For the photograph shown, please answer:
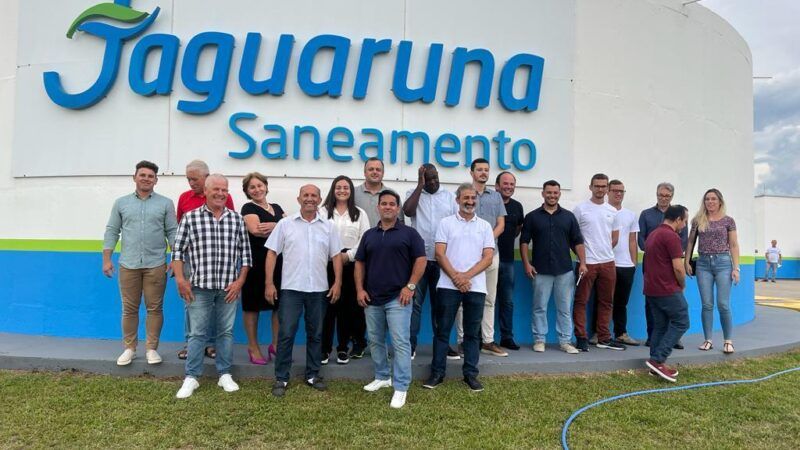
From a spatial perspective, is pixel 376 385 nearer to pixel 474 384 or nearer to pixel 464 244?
pixel 474 384

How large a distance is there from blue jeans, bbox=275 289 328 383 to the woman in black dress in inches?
16.6

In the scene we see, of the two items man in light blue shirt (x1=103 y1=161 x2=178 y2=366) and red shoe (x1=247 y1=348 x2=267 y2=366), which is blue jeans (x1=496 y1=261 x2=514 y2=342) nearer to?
red shoe (x1=247 y1=348 x2=267 y2=366)

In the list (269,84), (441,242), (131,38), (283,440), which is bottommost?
(283,440)

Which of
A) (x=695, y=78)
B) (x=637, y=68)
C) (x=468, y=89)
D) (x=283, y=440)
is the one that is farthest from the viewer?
(x=695, y=78)

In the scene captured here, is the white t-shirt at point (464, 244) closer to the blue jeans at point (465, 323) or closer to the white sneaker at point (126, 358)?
the blue jeans at point (465, 323)

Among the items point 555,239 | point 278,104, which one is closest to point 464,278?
point 555,239

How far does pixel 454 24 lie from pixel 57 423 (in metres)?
5.30

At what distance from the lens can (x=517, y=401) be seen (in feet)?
13.4

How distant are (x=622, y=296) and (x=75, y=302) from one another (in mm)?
6048

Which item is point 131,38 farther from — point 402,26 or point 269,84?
point 402,26

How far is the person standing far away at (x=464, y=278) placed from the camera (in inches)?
167

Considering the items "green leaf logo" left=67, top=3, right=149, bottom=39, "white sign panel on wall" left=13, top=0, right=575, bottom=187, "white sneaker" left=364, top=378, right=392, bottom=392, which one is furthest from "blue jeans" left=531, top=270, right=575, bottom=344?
"green leaf logo" left=67, top=3, right=149, bottom=39

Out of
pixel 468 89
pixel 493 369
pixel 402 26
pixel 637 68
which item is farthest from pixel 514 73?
pixel 493 369

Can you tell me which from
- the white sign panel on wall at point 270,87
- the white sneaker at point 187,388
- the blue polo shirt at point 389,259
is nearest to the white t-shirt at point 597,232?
the white sign panel on wall at point 270,87
